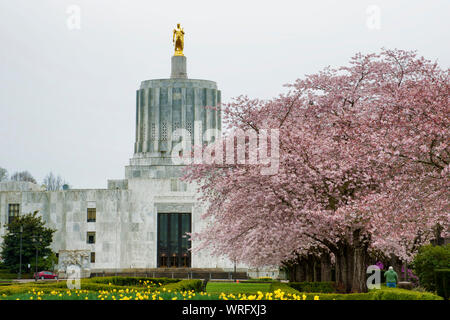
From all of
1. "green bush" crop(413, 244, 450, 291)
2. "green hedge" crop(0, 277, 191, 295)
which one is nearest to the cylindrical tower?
"green hedge" crop(0, 277, 191, 295)

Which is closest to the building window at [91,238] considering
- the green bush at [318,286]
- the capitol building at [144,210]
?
the capitol building at [144,210]

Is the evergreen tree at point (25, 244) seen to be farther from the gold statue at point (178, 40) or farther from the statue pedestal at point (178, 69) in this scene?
the gold statue at point (178, 40)

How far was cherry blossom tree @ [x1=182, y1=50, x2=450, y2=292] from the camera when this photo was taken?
68.2 ft

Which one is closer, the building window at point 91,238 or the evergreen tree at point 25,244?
the evergreen tree at point 25,244

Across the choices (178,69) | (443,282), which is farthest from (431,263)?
(178,69)

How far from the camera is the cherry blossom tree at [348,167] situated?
68.2 ft

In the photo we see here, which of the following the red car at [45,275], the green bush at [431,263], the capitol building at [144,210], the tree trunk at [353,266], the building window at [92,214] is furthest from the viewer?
the building window at [92,214]

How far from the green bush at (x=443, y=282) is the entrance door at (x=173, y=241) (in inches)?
2293

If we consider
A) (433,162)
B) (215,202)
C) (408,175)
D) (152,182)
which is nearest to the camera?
(433,162)

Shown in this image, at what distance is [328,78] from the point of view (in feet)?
90.3

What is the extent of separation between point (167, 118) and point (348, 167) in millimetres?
67730
